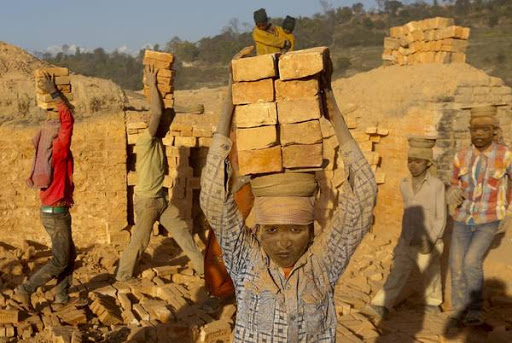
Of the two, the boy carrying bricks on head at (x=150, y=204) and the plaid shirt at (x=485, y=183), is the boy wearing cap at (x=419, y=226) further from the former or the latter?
the boy carrying bricks on head at (x=150, y=204)

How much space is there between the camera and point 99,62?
147ft

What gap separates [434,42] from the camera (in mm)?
9602

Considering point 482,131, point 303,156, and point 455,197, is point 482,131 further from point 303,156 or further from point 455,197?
point 303,156

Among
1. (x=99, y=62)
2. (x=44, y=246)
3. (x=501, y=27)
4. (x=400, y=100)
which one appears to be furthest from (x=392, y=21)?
(x=44, y=246)

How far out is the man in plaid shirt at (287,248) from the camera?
2.09 metres

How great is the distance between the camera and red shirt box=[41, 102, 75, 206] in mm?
4812

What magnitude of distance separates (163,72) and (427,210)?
3172mm

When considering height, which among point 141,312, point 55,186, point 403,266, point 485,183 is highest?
point 485,183

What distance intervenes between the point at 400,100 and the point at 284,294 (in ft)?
22.7

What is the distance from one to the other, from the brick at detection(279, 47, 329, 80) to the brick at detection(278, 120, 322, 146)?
20cm

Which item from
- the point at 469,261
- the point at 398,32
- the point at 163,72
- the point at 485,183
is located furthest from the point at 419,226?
the point at 398,32

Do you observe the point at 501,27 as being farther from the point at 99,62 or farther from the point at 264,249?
the point at 264,249

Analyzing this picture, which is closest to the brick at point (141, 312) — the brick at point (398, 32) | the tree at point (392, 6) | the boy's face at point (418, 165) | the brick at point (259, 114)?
the boy's face at point (418, 165)

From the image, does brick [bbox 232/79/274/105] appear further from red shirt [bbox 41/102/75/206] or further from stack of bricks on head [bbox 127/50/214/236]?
stack of bricks on head [bbox 127/50/214/236]
